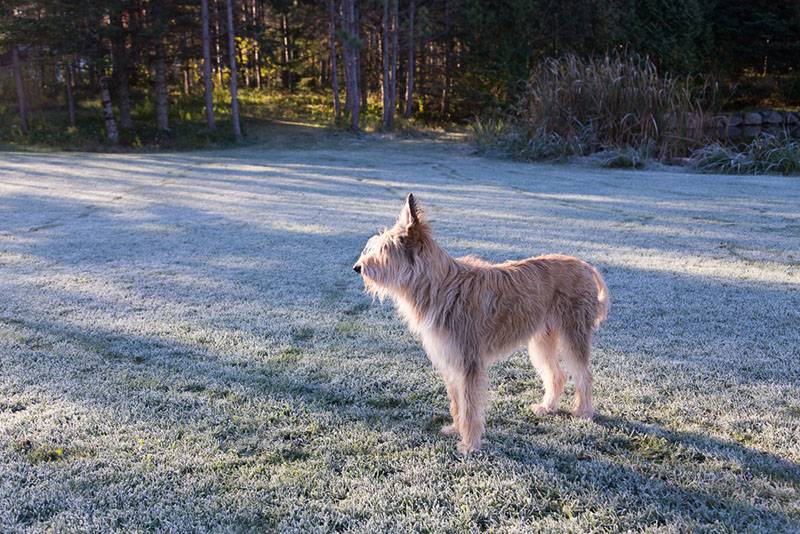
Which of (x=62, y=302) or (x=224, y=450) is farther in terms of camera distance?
(x=62, y=302)

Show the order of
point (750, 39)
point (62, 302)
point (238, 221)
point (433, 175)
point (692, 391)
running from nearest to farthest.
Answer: point (692, 391), point (62, 302), point (238, 221), point (433, 175), point (750, 39)

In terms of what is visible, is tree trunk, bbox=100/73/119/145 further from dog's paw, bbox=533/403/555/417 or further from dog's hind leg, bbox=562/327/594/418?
dog's hind leg, bbox=562/327/594/418

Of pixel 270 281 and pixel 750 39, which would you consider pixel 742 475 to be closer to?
pixel 270 281

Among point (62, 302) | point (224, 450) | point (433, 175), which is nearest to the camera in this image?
point (224, 450)

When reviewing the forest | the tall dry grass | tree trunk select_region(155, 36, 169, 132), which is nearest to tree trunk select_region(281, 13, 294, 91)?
the forest

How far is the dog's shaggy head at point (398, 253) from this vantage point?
3211 millimetres

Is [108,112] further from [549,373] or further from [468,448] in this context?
[468,448]

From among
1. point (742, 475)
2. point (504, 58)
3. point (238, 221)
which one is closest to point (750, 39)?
point (504, 58)

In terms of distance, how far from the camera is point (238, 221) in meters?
9.83

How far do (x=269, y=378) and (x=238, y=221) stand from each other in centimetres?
609

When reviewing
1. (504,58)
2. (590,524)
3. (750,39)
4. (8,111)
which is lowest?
(590,524)

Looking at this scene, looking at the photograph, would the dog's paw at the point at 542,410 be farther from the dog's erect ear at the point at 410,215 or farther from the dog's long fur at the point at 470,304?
the dog's erect ear at the point at 410,215

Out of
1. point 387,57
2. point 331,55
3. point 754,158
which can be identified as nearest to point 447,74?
point 387,57

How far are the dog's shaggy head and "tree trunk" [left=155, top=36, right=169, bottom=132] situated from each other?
24.6 metres
